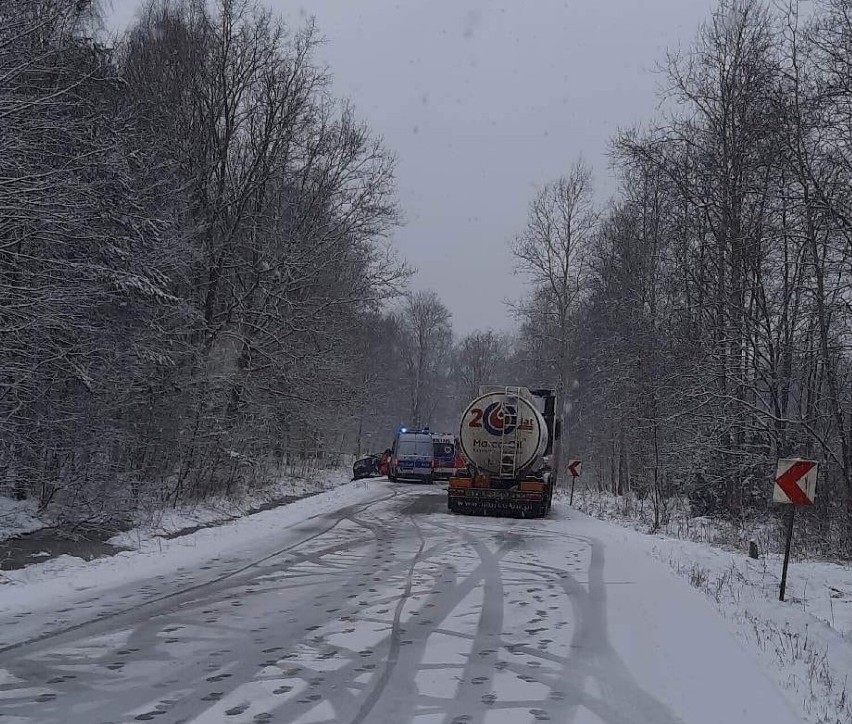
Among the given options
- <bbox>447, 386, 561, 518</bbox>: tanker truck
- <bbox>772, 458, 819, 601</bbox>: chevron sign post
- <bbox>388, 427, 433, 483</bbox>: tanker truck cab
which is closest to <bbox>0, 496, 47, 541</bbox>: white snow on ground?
<bbox>447, 386, 561, 518</bbox>: tanker truck

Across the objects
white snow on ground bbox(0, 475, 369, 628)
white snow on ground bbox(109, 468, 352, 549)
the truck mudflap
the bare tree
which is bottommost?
white snow on ground bbox(0, 475, 369, 628)

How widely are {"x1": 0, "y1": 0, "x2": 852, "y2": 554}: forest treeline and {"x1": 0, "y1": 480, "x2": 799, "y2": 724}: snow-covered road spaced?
13.5 ft

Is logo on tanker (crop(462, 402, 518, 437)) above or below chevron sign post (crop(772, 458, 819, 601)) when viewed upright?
above

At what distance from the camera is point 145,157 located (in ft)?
54.0

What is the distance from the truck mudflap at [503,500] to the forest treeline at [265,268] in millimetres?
4610

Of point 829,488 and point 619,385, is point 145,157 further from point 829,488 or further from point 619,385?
point 619,385

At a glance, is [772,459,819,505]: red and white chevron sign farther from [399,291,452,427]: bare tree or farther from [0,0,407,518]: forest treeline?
[399,291,452,427]: bare tree

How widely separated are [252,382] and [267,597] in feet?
47.3

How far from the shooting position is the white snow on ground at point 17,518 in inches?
517

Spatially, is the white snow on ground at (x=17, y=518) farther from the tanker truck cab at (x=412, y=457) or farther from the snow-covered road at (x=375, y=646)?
the tanker truck cab at (x=412, y=457)

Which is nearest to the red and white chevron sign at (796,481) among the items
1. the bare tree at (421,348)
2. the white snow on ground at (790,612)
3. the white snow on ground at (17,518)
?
the white snow on ground at (790,612)

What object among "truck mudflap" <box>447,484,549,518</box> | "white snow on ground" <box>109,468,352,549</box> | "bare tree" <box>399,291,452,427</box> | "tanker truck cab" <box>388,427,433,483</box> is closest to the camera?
"white snow on ground" <box>109,468,352,549</box>

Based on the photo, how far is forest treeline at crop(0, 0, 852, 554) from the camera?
42.7ft

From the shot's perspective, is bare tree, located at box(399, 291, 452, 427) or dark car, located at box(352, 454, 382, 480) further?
bare tree, located at box(399, 291, 452, 427)
